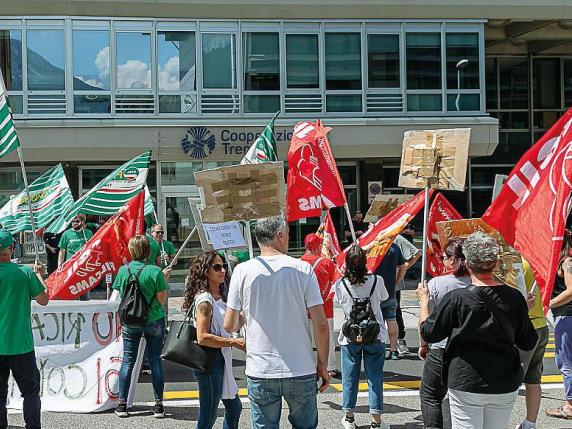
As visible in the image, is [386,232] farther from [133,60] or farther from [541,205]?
[133,60]

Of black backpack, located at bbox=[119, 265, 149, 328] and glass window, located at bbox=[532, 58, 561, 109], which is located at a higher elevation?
glass window, located at bbox=[532, 58, 561, 109]

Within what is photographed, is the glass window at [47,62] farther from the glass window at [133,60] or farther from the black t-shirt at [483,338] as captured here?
the black t-shirt at [483,338]

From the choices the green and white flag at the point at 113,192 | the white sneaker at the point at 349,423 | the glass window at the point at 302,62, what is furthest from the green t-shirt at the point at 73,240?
the glass window at the point at 302,62

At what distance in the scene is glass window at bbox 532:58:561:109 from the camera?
2581cm

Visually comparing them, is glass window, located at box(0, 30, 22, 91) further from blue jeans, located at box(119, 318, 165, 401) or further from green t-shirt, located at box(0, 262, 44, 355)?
green t-shirt, located at box(0, 262, 44, 355)

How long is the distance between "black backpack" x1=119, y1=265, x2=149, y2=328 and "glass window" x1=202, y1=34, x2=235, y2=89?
539 inches

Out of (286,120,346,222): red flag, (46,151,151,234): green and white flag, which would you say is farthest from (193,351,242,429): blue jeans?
(46,151,151,234): green and white flag

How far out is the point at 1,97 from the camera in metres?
8.26

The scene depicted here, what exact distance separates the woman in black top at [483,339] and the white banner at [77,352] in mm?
3952

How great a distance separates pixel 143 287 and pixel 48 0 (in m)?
14.4

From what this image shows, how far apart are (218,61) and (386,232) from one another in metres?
13.5

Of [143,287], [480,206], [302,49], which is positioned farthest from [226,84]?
[143,287]

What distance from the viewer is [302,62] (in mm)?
20219

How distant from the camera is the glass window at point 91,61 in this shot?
63.4ft
